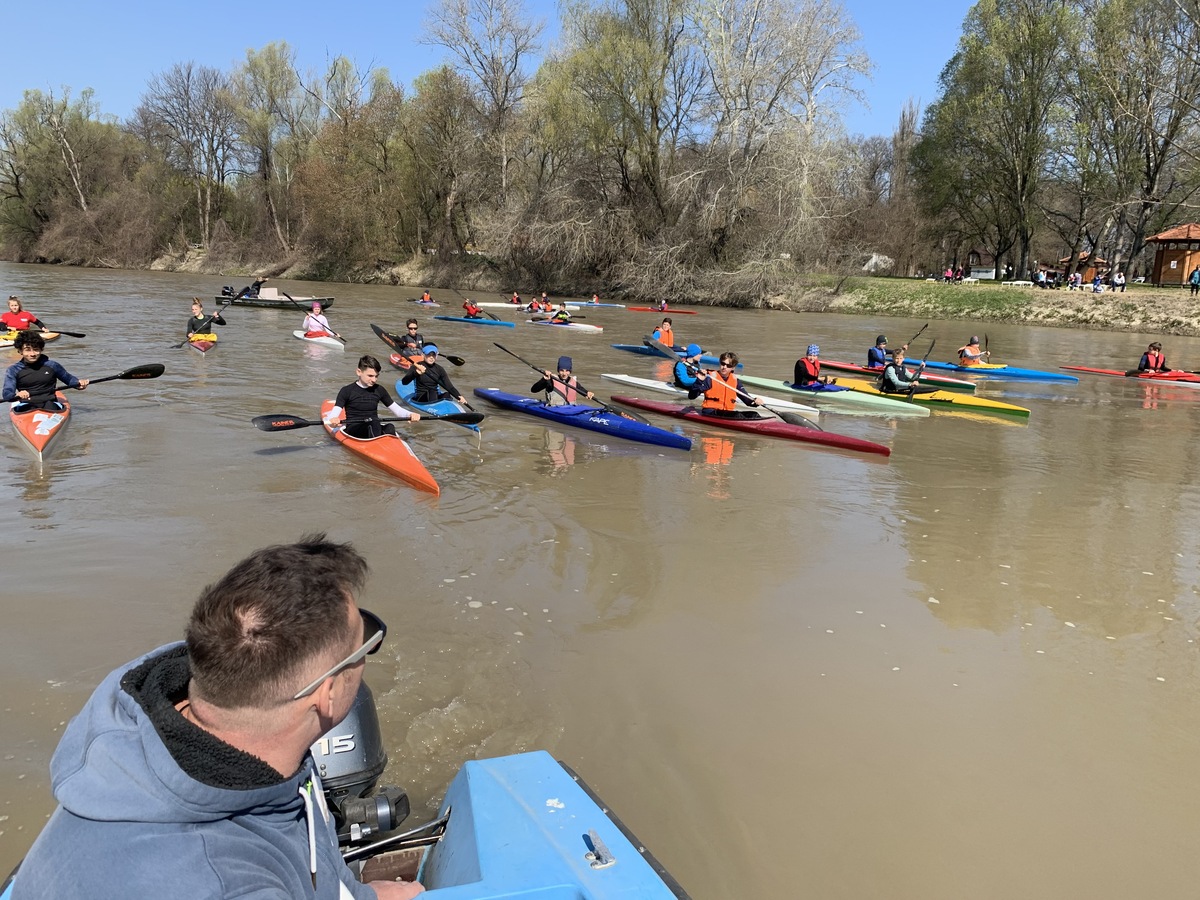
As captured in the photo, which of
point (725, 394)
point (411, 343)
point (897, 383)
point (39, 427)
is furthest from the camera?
point (411, 343)

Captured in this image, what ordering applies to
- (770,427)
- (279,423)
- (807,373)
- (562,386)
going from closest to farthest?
(279,423), (770,427), (562,386), (807,373)

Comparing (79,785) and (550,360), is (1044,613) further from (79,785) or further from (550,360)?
(550,360)

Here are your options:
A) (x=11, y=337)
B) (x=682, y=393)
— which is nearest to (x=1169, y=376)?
(x=682, y=393)

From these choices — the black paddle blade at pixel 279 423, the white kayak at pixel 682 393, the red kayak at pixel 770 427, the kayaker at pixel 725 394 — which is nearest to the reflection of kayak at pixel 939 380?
the white kayak at pixel 682 393

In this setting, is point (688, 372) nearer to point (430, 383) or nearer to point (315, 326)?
point (430, 383)

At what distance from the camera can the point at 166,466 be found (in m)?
8.38

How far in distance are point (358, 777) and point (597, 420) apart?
814cm

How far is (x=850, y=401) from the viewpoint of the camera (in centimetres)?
1338

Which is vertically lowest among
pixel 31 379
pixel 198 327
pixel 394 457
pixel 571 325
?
pixel 394 457

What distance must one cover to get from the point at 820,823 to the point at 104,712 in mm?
3020

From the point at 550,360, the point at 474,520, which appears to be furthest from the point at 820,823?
the point at 550,360

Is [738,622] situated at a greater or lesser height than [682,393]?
lesser

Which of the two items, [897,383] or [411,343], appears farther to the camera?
[411,343]

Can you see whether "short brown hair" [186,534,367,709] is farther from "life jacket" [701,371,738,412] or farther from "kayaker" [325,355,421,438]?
"life jacket" [701,371,738,412]
